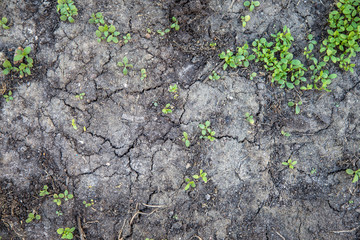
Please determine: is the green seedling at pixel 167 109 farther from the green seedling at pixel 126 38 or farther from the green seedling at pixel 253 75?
the green seedling at pixel 253 75

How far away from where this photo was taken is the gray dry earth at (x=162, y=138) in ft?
9.66

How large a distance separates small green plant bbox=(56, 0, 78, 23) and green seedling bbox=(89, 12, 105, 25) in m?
0.17

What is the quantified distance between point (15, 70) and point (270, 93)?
107 inches

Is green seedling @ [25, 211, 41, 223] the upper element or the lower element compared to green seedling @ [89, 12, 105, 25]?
lower

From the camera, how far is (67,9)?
2.90m

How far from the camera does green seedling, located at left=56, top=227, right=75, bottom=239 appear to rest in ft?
9.50

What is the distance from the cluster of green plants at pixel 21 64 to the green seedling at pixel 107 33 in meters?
0.74

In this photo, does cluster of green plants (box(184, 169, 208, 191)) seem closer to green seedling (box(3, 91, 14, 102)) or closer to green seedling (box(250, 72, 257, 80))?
green seedling (box(250, 72, 257, 80))

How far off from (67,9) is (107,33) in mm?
474

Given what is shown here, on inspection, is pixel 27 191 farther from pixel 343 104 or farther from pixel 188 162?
pixel 343 104

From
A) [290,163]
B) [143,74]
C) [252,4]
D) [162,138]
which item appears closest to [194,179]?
[162,138]

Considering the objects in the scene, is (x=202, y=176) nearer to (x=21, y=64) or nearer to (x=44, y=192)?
(x=44, y=192)

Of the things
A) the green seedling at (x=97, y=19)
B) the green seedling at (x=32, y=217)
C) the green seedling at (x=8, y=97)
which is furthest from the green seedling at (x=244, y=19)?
the green seedling at (x=32, y=217)

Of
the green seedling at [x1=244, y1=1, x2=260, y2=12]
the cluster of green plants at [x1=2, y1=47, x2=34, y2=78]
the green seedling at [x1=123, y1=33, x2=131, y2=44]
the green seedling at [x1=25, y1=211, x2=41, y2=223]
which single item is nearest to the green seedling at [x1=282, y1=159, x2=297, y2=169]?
the green seedling at [x1=244, y1=1, x2=260, y2=12]
